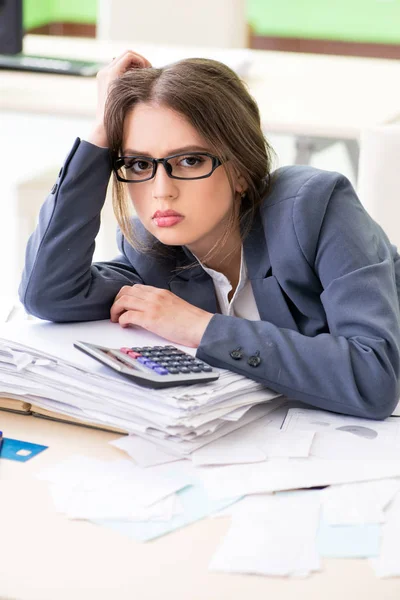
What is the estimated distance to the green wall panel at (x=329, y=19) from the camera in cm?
518

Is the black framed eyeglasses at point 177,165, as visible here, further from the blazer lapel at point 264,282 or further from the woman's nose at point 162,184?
the blazer lapel at point 264,282

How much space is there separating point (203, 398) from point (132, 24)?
7.98 feet

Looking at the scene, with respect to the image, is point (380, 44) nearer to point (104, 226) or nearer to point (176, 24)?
point (176, 24)

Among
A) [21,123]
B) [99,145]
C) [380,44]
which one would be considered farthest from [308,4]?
[99,145]

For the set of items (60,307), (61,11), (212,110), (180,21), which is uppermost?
(212,110)

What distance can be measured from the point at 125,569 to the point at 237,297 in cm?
63

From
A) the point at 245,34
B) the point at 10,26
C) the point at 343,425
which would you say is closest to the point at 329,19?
the point at 245,34

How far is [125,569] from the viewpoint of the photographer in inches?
28.5

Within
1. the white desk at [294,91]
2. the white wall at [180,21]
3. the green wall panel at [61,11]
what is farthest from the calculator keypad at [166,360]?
the green wall panel at [61,11]

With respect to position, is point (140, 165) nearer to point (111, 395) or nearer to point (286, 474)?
point (111, 395)

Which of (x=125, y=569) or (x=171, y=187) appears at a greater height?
(x=171, y=187)

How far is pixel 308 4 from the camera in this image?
5.29m

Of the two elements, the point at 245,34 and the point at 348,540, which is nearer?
the point at 348,540

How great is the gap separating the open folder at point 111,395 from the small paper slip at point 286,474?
Answer: 0.06 m
